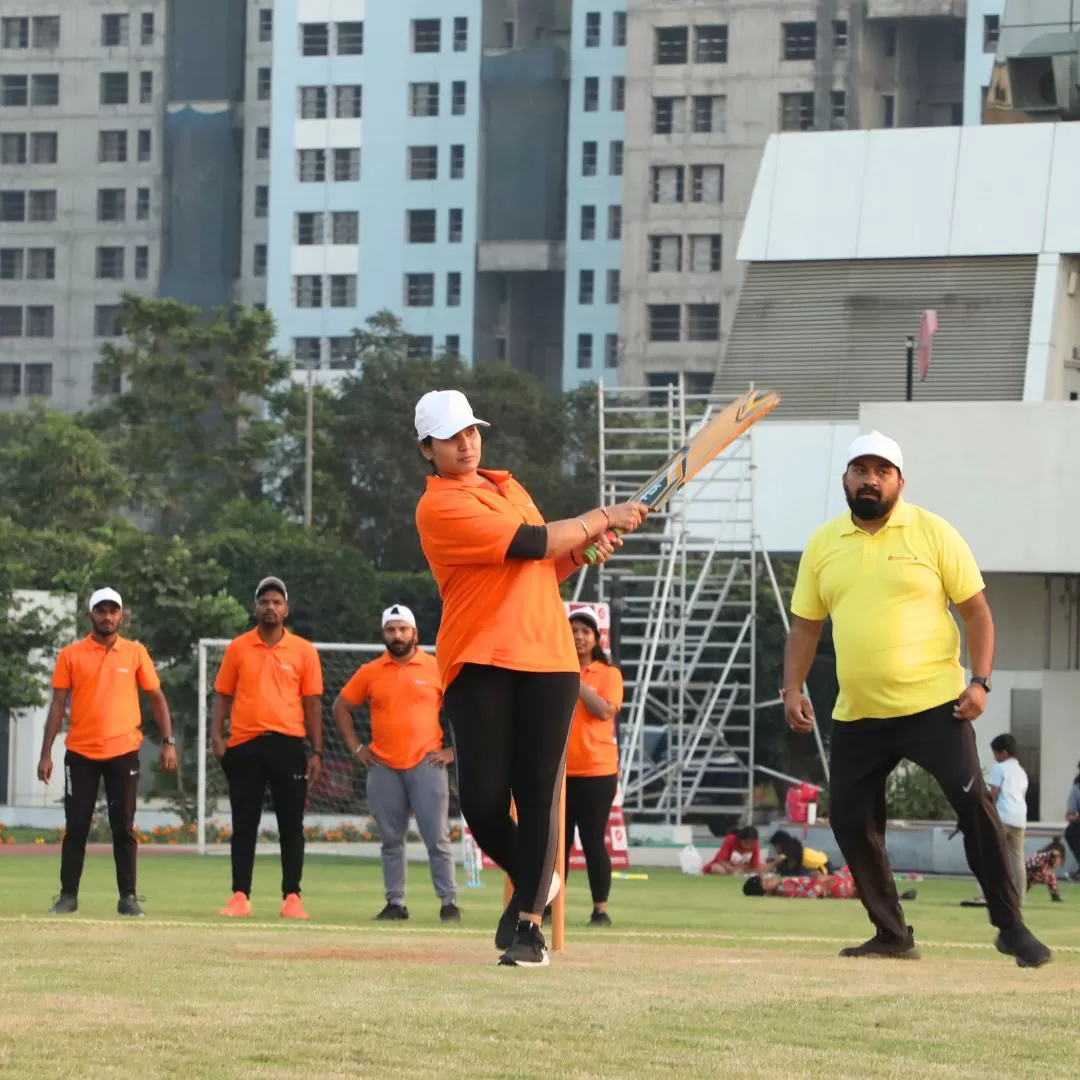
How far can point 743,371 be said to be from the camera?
143ft

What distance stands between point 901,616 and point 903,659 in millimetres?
166

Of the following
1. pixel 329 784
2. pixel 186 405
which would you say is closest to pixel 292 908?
pixel 329 784

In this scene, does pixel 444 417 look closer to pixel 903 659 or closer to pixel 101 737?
pixel 903 659

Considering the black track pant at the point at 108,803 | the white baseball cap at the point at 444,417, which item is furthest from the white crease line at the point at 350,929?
the white baseball cap at the point at 444,417

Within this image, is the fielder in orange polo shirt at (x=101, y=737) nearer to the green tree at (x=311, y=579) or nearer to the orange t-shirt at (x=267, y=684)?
the orange t-shirt at (x=267, y=684)

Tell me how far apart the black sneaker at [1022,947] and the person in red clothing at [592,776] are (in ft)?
20.0

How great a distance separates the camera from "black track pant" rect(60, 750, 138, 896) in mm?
14820

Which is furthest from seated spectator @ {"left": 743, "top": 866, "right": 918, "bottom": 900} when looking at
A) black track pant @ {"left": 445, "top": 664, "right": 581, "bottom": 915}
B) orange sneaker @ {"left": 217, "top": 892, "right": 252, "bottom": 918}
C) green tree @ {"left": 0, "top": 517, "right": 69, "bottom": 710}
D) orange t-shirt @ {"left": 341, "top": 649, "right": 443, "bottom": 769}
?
green tree @ {"left": 0, "top": 517, "right": 69, "bottom": 710}

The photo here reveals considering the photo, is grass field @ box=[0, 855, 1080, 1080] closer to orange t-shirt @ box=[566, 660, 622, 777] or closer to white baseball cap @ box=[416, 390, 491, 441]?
white baseball cap @ box=[416, 390, 491, 441]

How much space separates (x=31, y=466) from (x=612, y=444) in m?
19.2

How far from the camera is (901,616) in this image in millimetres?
9648

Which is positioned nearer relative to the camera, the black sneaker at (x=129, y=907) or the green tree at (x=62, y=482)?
the black sneaker at (x=129, y=907)

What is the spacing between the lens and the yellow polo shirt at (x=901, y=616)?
9609mm

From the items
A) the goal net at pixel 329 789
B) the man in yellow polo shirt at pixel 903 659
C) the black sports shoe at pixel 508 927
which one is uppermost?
the man in yellow polo shirt at pixel 903 659
